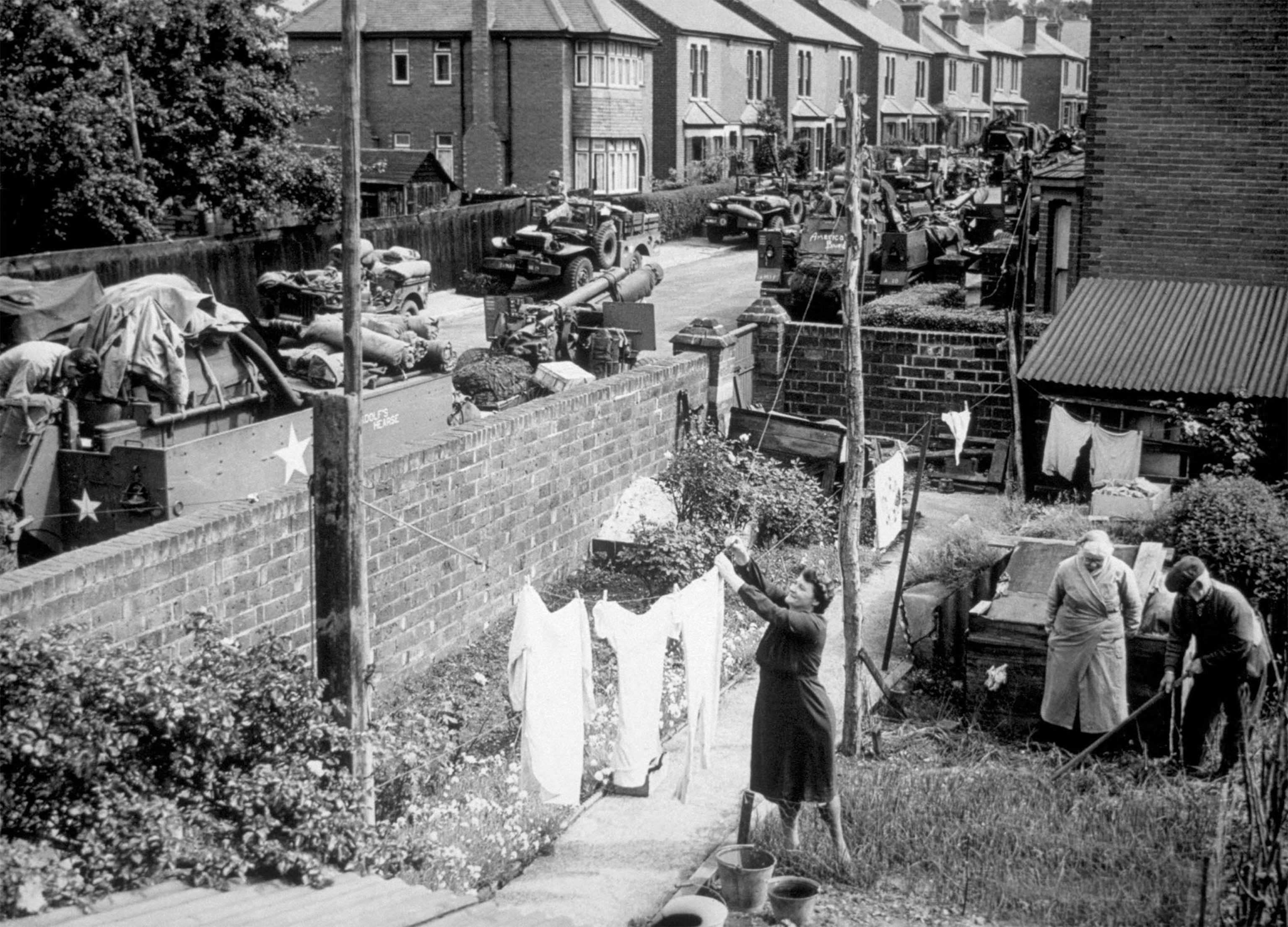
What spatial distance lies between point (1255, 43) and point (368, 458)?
492 inches

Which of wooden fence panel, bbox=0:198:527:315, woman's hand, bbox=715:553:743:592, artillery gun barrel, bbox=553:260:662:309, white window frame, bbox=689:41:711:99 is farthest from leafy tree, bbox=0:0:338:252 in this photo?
white window frame, bbox=689:41:711:99

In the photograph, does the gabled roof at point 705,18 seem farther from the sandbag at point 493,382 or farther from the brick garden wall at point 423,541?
the brick garden wall at point 423,541

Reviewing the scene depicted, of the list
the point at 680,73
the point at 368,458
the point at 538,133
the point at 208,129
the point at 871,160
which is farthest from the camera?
the point at 680,73

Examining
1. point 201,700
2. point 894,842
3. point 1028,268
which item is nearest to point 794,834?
point 894,842

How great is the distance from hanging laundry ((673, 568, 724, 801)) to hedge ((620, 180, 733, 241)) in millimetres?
34031

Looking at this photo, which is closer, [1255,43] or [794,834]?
[794,834]

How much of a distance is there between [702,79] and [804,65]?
407 inches

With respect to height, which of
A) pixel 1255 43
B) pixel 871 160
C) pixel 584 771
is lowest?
pixel 584 771

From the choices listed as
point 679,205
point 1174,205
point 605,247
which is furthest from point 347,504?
point 679,205

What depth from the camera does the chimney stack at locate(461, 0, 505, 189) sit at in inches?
1807

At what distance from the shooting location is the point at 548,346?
1989cm

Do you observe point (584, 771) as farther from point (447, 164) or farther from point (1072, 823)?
point (447, 164)

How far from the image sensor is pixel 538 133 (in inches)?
1823

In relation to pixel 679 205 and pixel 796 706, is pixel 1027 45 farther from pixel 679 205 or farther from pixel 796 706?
pixel 796 706
